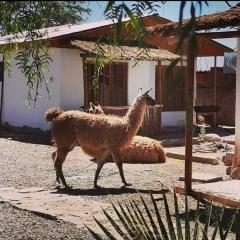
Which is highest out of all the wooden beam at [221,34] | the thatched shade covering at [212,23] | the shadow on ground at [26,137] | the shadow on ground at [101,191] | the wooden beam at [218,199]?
the thatched shade covering at [212,23]

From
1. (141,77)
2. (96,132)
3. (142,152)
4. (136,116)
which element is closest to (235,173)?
(136,116)

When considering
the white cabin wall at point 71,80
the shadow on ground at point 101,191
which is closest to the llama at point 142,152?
the shadow on ground at point 101,191

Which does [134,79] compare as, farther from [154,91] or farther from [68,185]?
[68,185]

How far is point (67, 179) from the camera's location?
9.59 m

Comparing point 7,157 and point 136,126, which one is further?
point 7,157

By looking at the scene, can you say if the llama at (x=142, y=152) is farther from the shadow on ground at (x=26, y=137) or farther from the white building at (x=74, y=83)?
the white building at (x=74, y=83)

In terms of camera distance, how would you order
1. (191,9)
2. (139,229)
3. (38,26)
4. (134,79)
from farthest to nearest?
(134,79) < (38,26) < (139,229) < (191,9)

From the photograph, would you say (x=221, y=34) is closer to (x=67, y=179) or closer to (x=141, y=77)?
(x=67, y=179)

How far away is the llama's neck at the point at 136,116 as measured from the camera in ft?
28.7

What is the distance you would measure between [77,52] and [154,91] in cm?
335

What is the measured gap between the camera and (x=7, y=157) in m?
12.8

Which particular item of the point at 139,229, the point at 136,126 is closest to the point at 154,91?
the point at 136,126

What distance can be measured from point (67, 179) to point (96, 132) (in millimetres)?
1337

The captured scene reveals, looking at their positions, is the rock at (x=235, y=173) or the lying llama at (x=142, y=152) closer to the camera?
the rock at (x=235, y=173)
